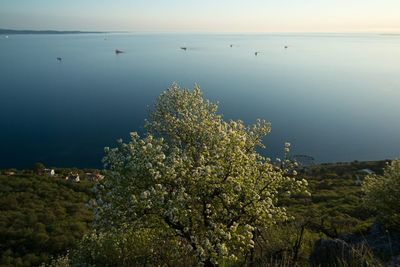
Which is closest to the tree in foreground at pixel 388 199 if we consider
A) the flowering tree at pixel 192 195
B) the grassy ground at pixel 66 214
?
the grassy ground at pixel 66 214

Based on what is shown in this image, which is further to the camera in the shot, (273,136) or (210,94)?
(210,94)

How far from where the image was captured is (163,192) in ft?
46.3

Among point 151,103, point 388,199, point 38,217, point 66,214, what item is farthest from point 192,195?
point 151,103

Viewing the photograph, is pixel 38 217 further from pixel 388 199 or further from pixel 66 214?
pixel 388 199

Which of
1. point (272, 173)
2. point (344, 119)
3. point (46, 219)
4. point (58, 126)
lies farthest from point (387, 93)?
point (272, 173)

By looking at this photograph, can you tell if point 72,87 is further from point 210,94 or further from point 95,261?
point 95,261

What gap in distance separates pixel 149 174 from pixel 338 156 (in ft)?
345

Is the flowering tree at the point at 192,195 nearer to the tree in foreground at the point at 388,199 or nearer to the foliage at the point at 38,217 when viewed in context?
the tree in foreground at the point at 388,199

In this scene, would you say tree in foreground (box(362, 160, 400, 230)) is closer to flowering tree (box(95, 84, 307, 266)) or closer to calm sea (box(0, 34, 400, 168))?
flowering tree (box(95, 84, 307, 266))

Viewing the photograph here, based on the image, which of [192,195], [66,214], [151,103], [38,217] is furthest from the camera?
[151,103]

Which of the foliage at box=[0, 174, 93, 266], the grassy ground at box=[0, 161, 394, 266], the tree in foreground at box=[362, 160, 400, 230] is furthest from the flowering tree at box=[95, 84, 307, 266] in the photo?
the foliage at box=[0, 174, 93, 266]

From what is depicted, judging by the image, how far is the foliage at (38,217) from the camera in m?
40.2

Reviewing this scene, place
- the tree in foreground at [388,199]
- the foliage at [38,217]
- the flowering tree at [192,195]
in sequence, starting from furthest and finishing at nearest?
1. the foliage at [38,217]
2. the tree in foreground at [388,199]
3. the flowering tree at [192,195]

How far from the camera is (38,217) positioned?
5044 centimetres
